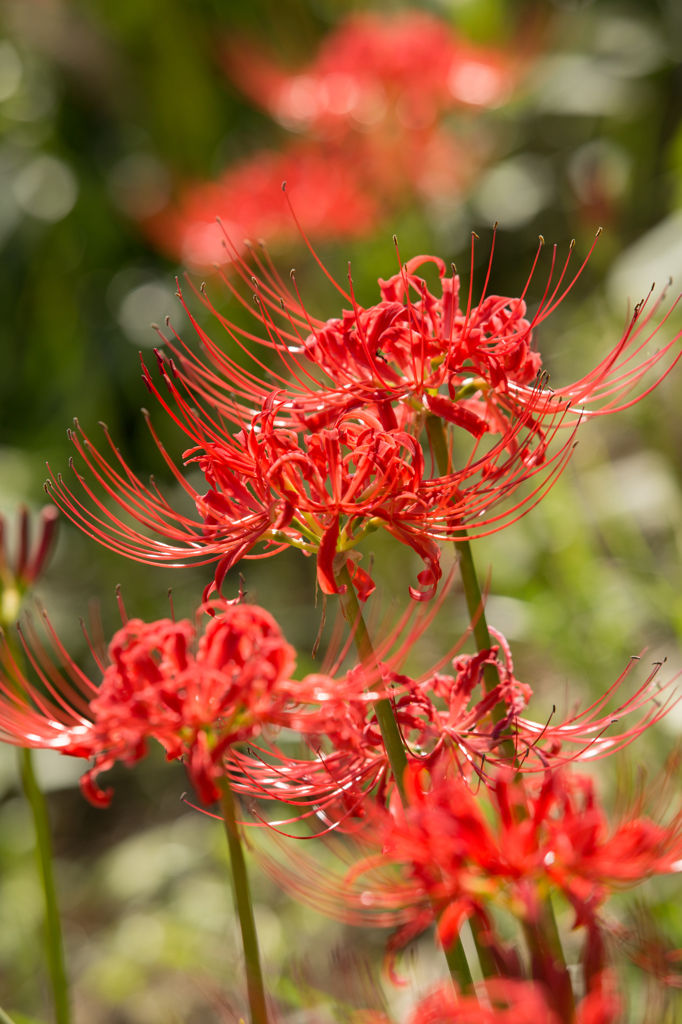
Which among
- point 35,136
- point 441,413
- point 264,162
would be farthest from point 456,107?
point 441,413

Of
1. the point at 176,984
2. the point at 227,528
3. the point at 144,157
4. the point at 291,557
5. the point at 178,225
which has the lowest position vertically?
the point at 176,984

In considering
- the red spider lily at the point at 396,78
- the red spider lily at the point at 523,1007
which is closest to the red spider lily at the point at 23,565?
the red spider lily at the point at 523,1007

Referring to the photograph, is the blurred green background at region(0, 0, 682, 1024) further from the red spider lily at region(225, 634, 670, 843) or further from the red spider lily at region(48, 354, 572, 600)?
the red spider lily at region(48, 354, 572, 600)

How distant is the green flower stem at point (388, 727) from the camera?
74cm

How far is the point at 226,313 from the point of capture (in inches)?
158

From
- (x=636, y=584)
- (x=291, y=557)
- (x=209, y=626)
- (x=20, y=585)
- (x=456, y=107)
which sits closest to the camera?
(x=209, y=626)

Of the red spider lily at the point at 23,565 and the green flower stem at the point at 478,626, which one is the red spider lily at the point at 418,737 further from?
the red spider lily at the point at 23,565

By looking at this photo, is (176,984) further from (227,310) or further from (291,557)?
(227,310)

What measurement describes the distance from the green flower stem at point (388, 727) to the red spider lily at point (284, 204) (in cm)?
216

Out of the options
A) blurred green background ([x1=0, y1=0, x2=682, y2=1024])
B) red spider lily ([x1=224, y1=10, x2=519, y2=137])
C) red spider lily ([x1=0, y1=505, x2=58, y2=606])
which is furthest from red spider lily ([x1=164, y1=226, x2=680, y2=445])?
red spider lily ([x1=224, y1=10, x2=519, y2=137])

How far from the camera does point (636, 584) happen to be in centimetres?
237

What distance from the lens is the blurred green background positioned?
2287 mm

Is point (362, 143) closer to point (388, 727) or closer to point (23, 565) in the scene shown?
point (23, 565)

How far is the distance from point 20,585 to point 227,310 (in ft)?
10.2
